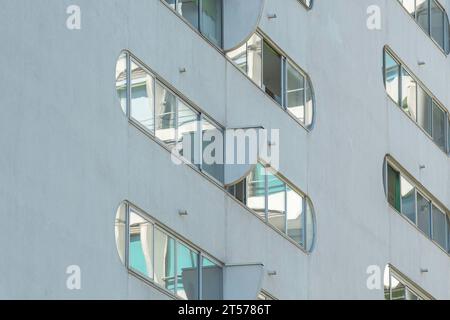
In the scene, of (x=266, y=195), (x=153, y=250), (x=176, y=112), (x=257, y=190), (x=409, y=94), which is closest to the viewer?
(x=153, y=250)

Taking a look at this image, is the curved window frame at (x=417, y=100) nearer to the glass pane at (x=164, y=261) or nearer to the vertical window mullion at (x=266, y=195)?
the vertical window mullion at (x=266, y=195)

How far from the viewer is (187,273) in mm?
32312

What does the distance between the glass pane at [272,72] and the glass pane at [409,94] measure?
324 inches

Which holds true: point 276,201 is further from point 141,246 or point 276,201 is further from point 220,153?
point 141,246

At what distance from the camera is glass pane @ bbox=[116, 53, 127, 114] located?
30359 mm

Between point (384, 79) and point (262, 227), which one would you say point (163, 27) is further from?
point (384, 79)

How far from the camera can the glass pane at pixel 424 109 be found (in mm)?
46094

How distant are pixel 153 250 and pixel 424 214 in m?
15.8

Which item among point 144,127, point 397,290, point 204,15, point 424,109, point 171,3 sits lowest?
point 397,290

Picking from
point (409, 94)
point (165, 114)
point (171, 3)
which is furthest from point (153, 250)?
point (409, 94)

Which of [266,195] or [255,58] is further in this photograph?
[255,58]

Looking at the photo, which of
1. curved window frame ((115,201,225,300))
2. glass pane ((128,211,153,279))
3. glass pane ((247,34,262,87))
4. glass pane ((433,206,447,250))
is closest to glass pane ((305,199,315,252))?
glass pane ((247,34,262,87))

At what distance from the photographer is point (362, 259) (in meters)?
39.8

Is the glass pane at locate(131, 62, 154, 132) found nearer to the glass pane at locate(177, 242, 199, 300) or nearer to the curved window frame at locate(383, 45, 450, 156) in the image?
the glass pane at locate(177, 242, 199, 300)
